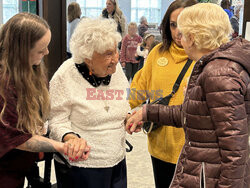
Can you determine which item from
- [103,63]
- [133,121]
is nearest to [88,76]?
[103,63]

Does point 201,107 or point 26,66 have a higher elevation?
point 26,66

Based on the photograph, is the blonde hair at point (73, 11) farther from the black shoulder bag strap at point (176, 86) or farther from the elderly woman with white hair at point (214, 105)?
the elderly woman with white hair at point (214, 105)

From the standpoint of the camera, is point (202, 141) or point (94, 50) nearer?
point (202, 141)

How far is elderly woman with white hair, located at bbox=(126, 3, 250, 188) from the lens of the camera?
1.34 metres

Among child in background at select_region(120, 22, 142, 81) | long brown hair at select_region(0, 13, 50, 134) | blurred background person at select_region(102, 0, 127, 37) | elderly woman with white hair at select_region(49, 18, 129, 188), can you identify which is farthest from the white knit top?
child in background at select_region(120, 22, 142, 81)

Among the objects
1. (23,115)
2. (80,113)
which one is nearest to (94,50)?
(80,113)

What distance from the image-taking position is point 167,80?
207 cm

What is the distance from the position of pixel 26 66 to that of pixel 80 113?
0.41m

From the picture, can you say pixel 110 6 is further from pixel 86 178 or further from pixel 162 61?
pixel 86 178

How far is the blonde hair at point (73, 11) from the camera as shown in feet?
13.9

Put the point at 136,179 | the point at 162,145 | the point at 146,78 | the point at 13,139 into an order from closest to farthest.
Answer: the point at 13,139 → the point at 162,145 → the point at 146,78 → the point at 136,179

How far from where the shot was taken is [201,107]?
4.73ft

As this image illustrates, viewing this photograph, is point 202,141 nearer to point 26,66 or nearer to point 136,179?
point 26,66

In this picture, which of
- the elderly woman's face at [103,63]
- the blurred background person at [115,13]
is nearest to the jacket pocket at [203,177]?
the elderly woman's face at [103,63]
